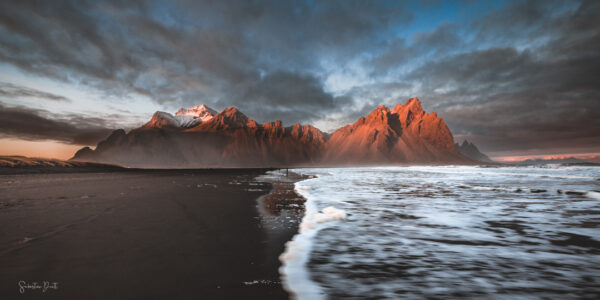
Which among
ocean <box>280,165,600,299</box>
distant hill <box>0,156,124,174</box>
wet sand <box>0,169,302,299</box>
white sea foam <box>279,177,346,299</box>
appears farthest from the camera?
distant hill <box>0,156,124,174</box>

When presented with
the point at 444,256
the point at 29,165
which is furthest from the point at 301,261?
the point at 29,165

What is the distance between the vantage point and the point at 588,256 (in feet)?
15.9

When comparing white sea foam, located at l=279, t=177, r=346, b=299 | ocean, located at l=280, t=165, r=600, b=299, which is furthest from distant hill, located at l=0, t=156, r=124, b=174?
ocean, located at l=280, t=165, r=600, b=299

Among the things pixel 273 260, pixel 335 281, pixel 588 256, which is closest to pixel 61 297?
pixel 273 260

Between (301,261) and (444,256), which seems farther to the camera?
(444,256)

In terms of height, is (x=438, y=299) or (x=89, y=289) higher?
(x=89, y=289)

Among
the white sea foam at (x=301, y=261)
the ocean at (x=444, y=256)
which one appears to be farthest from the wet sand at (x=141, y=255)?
the ocean at (x=444, y=256)

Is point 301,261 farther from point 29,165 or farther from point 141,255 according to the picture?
point 29,165

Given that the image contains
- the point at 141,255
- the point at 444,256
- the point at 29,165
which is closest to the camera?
the point at 141,255

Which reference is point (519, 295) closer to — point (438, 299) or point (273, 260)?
point (438, 299)

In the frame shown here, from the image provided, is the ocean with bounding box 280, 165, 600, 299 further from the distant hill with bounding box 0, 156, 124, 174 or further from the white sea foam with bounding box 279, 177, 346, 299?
the distant hill with bounding box 0, 156, 124, 174

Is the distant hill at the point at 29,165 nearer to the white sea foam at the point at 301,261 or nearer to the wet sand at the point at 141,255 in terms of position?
the wet sand at the point at 141,255

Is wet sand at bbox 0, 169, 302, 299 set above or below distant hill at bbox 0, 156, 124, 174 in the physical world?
below

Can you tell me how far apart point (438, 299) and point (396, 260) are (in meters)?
1.39
